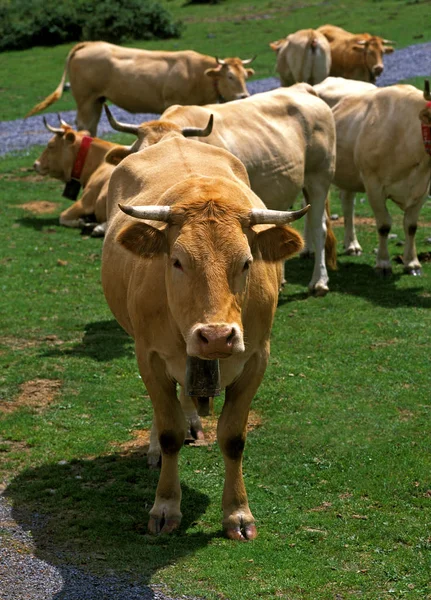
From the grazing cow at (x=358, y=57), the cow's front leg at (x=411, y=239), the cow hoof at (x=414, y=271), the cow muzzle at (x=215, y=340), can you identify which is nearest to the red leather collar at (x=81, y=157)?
the cow's front leg at (x=411, y=239)

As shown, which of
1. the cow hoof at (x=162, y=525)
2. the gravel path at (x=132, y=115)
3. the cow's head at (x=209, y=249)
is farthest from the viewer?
the gravel path at (x=132, y=115)

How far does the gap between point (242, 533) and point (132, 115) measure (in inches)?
917

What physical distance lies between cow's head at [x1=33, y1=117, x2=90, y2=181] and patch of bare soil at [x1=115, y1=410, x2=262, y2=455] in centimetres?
1007

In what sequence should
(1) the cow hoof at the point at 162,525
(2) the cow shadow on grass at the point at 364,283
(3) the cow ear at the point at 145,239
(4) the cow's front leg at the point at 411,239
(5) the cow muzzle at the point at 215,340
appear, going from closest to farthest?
(5) the cow muzzle at the point at 215,340 → (3) the cow ear at the point at 145,239 → (1) the cow hoof at the point at 162,525 → (2) the cow shadow on grass at the point at 364,283 → (4) the cow's front leg at the point at 411,239

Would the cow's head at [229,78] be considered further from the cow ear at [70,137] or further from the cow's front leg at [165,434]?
the cow's front leg at [165,434]

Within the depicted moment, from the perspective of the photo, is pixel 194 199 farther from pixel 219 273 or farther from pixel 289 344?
pixel 289 344

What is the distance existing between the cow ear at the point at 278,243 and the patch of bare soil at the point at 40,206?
12.8 m

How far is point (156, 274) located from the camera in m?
7.20

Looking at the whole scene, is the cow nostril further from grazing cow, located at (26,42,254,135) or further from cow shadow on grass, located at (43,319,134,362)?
grazing cow, located at (26,42,254,135)

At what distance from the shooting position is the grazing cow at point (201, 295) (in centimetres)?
636

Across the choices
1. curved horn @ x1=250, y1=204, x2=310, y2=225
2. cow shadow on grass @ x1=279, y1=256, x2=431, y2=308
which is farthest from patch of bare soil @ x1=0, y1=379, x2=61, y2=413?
cow shadow on grass @ x1=279, y1=256, x2=431, y2=308

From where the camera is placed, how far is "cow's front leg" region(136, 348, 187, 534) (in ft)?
24.1

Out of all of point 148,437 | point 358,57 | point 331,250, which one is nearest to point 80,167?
point 331,250

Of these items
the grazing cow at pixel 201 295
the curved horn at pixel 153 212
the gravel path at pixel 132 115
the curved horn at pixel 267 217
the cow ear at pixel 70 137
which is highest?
the curved horn at pixel 153 212
